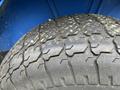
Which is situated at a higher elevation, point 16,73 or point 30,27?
point 30,27

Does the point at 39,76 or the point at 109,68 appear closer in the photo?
the point at 109,68

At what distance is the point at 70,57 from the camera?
5.68 feet

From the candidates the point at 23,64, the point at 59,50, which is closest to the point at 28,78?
the point at 23,64

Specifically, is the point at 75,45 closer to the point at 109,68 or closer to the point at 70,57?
the point at 70,57

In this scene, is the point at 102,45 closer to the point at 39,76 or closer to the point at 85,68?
the point at 85,68

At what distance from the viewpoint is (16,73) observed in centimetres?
188

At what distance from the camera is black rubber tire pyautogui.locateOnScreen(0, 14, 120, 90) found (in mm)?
1702

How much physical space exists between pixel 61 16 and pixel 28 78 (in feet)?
1.20

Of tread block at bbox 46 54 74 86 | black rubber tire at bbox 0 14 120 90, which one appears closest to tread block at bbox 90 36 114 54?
black rubber tire at bbox 0 14 120 90

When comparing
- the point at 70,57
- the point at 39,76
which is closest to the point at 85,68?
the point at 70,57

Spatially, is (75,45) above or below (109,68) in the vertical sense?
above

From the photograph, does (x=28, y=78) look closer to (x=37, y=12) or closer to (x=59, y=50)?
(x=59, y=50)

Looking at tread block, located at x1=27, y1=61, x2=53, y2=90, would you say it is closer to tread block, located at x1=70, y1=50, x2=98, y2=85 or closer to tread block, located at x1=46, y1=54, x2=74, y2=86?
tread block, located at x1=46, y1=54, x2=74, y2=86

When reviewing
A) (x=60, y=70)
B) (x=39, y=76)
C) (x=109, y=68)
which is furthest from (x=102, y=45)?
(x=39, y=76)
